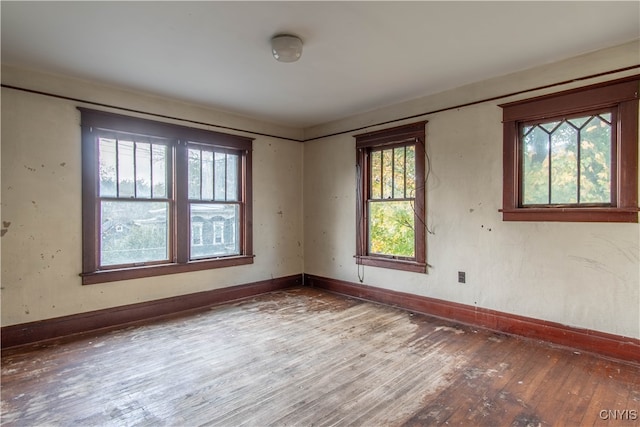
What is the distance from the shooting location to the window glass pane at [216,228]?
4551mm

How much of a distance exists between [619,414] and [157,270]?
4.42 metres

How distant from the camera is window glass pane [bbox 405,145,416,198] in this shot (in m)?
4.34

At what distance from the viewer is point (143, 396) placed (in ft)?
7.63

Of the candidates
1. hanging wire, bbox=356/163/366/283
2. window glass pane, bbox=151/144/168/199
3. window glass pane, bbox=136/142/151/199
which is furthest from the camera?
hanging wire, bbox=356/163/366/283

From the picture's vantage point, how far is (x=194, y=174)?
4.52 m

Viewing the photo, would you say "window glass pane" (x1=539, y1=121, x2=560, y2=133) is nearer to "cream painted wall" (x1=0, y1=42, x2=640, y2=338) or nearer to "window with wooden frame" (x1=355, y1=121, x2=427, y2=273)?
"cream painted wall" (x1=0, y1=42, x2=640, y2=338)

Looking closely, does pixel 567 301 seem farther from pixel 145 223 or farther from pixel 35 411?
pixel 145 223

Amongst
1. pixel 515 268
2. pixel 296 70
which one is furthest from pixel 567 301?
pixel 296 70

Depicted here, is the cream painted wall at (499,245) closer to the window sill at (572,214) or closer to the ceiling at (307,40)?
the window sill at (572,214)

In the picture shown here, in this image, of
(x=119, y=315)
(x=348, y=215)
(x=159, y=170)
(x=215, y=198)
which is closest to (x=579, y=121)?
(x=348, y=215)

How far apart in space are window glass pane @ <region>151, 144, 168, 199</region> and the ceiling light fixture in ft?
7.27

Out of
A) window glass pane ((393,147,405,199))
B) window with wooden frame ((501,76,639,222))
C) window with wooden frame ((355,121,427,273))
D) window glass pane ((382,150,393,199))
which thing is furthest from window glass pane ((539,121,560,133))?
window glass pane ((382,150,393,199))

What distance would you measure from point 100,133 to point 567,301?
16.9 feet

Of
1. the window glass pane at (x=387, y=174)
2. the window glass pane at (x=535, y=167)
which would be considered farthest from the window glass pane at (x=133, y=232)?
the window glass pane at (x=535, y=167)
